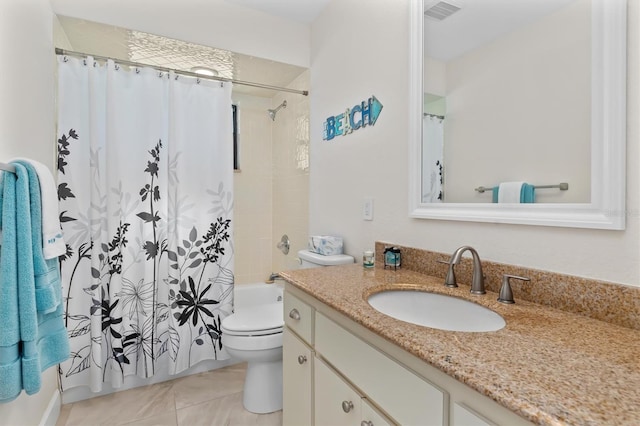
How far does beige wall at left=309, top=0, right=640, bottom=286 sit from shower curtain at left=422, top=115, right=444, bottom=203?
0.34 ft

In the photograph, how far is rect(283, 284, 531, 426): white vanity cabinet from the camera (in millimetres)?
662

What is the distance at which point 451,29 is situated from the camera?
1.35 m

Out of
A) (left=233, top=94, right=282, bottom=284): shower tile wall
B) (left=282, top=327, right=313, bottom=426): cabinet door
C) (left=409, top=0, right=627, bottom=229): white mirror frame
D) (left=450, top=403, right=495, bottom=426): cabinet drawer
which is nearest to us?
(left=450, top=403, right=495, bottom=426): cabinet drawer

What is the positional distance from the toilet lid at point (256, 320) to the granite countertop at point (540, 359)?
2.95ft

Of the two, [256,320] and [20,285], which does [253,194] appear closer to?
[256,320]

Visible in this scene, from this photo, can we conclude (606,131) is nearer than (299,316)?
Yes

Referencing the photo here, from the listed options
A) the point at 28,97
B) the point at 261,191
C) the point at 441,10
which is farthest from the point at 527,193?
the point at 261,191

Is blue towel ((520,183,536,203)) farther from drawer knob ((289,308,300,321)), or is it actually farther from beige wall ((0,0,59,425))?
beige wall ((0,0,59,425))

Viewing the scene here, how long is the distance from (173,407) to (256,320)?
0.66m

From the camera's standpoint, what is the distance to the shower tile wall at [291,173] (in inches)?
97.8

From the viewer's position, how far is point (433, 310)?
1.17 m

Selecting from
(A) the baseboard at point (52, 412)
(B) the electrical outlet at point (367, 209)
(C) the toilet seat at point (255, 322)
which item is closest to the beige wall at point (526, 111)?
(B) the electrical outlet at point (367, 209)

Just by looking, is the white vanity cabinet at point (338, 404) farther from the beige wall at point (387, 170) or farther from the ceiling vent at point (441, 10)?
the ceiling vent at point (441, 10)

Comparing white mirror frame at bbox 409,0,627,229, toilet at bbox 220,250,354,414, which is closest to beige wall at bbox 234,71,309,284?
toilet at bbox 220,250,354,414
